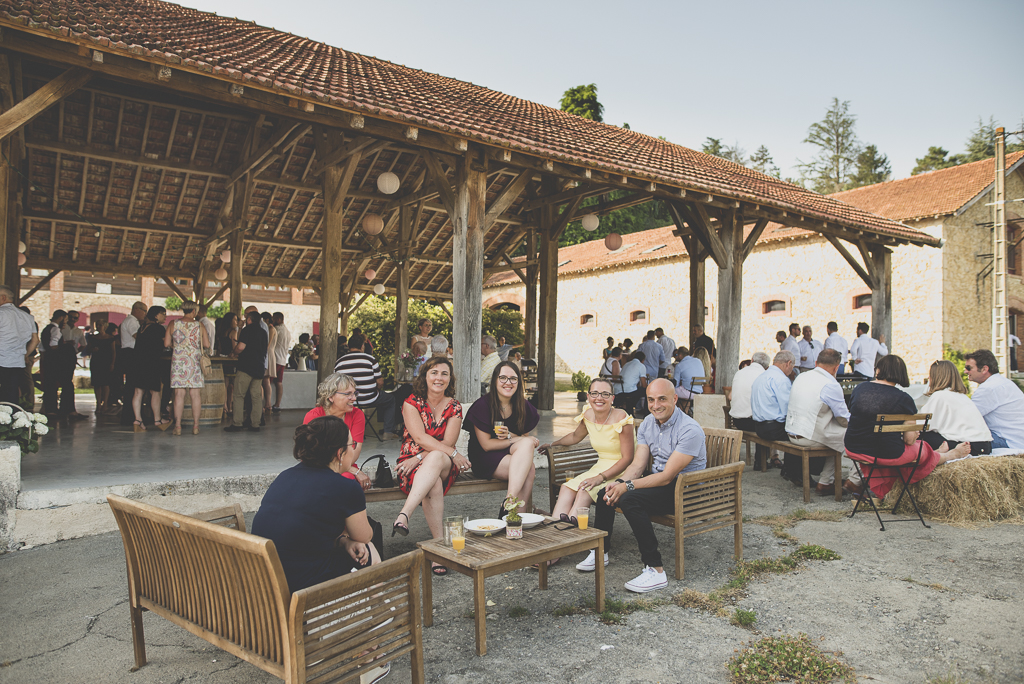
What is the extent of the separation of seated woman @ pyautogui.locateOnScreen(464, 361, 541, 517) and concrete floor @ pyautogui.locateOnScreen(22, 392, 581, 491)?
73.4 inches

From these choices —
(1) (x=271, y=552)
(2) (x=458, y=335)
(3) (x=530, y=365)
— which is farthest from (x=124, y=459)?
(3) (x=530, y=365)

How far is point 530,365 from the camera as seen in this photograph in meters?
12.4

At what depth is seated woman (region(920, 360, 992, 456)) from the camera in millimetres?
5352

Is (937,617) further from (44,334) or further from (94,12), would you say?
(44,334)

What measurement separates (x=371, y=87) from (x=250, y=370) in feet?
11.7

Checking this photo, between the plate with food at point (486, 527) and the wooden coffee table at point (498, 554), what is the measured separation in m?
0.03

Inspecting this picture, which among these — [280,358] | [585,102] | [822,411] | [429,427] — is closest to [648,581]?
[429,427]

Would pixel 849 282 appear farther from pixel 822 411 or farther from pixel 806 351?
pixel 822 411

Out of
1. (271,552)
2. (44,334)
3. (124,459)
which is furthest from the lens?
(44,334)

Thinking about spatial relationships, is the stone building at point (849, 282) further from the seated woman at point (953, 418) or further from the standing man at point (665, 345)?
the seated woman at point (953, 418)

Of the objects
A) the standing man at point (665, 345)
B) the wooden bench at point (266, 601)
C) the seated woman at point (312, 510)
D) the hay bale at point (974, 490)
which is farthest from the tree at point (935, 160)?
the wooden bench at point (266, 601)

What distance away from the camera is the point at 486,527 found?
324cm

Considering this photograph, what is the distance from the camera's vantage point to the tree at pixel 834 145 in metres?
36.0

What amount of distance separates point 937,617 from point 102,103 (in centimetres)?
1053
